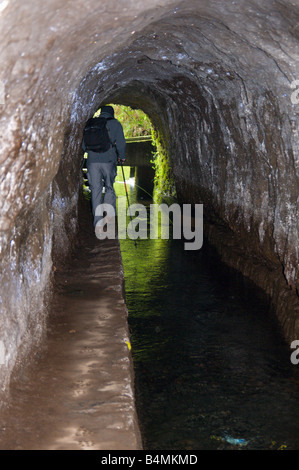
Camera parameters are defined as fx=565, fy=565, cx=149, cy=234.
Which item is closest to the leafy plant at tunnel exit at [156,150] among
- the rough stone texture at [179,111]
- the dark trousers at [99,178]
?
the rough stone texture at [179,111]

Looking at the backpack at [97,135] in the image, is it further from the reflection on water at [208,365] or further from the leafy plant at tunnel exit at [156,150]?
the leafy plant at tunnel exit at [156,150]

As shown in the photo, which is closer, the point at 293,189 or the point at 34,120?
the point at 34,120

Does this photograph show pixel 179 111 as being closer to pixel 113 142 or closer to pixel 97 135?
pixel 113 142

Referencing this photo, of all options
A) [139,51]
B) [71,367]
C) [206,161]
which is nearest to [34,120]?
[71,367]

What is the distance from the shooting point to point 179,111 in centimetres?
1182

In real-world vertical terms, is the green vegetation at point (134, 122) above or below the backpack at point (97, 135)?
above

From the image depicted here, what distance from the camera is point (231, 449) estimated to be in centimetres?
388

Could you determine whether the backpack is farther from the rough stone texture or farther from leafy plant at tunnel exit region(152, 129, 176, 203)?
leafy plant at tunnel exit region(152, 129, 176, 203)

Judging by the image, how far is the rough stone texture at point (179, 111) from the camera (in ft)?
10.3

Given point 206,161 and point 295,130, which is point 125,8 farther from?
point 206,161

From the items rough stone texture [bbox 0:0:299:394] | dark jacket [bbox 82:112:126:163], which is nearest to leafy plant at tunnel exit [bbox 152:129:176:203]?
rough stone texture [bbox 0:0:299:394]

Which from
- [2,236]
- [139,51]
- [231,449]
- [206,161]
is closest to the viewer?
[2,236]

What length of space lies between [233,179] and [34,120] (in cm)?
569

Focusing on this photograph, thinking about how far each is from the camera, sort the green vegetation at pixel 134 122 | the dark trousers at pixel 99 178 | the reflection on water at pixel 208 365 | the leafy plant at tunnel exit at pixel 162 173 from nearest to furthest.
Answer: the reflection on water at pixel 208 365 < the dark trousers at pixel 99 178 < the leafy plant at tunnel exit at pixel 162 173 < the green vegetation at pixel 134 122
